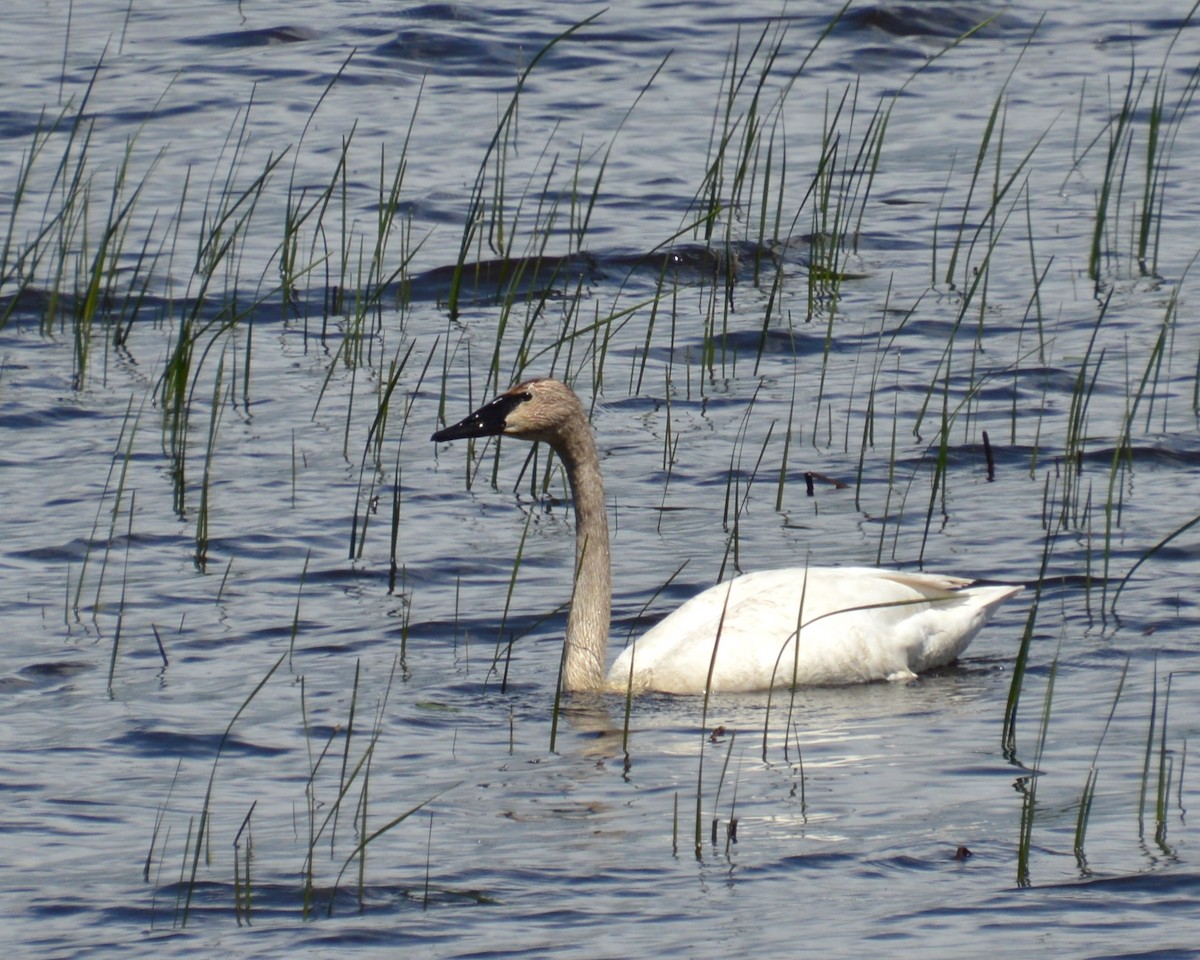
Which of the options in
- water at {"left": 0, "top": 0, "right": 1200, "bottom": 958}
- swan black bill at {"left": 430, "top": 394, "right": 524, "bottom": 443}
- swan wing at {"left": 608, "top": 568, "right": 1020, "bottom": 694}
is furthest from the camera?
swan black bill at {"left": 430, "top": 394, "right": 524, "bottom": 443}

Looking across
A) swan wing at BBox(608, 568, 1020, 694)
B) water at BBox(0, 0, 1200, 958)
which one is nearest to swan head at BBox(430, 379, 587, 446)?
water at BBox(0, 0, 1200, 958)

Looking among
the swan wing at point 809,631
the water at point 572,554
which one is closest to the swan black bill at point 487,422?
the water at point 572,554

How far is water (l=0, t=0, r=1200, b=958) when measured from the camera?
543cm

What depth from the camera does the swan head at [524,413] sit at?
7793 mm

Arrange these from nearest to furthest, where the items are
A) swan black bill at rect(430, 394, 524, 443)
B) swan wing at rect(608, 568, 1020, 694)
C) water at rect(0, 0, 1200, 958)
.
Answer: water at rect(0, 0, 1200, 958)
swan wing at rect(608, 568, 1020, 694)
swan black bill at rect(430, 394, 524, 443)

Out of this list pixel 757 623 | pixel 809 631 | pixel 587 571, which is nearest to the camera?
pixel 757 623

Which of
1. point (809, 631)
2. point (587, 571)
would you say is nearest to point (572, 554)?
point (587, 571)

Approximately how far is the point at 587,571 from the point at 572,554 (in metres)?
1.01

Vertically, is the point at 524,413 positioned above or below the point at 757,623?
above

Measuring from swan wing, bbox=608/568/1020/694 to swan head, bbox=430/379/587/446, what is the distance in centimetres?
77

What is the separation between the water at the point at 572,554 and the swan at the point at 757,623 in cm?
12

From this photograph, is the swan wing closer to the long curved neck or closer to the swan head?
the long curved neck

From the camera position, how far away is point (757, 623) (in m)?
7.44

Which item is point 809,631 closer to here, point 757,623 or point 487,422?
point 757,623
